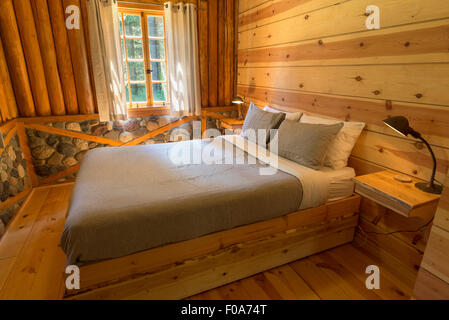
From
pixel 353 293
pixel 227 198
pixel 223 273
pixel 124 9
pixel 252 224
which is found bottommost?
pixel 353 293

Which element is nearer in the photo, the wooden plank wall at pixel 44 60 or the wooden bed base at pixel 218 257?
the wooden bed base at pixel 218 257

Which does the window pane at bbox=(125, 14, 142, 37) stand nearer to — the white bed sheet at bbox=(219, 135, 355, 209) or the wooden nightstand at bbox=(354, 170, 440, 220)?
the white bed sheet at bbox=(219, 135, 355, 209)

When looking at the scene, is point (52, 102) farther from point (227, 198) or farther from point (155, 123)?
point (227, 198)

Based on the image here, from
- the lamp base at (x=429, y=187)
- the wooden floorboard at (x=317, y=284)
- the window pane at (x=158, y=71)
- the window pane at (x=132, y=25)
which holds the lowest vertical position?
the wooden floorboard at (x=317, y=284)

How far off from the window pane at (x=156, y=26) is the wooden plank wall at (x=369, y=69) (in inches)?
52.2

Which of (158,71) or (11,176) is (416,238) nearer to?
(158,71)

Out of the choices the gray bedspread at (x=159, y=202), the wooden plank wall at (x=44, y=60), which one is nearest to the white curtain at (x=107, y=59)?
the wooden plank wall at (x=44, y=60)

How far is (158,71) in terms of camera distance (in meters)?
3.62

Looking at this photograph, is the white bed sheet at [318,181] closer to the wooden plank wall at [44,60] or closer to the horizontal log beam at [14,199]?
the horizontal log beam at [14,199]

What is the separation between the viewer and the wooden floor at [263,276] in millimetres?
1729

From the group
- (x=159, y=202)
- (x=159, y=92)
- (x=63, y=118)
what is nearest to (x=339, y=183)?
(x=159, y=202)
